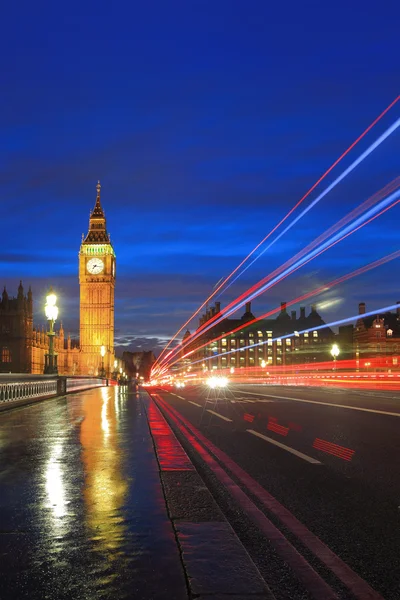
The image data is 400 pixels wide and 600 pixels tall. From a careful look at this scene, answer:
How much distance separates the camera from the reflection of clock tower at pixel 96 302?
486 feet

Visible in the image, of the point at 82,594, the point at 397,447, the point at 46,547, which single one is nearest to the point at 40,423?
the point at 397,447

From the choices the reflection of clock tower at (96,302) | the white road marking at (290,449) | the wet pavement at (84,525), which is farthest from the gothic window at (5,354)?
the wet pavement at (84,525)

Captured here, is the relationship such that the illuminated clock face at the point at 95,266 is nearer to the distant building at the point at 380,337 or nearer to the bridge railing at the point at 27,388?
the distant building at the point at 380,337

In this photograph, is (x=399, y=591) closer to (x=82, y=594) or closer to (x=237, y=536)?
(x=237, y=536)

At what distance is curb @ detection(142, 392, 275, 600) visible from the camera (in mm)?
3689

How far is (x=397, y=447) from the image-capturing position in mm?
10266

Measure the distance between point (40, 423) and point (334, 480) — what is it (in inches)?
359

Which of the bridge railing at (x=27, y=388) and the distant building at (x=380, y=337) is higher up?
the distant building at (x=380, y=337)

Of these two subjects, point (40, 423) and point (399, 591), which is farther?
point (40, 423)

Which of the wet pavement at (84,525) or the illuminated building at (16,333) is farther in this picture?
the illuminated building at (16,333)

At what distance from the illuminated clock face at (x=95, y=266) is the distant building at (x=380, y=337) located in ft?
222

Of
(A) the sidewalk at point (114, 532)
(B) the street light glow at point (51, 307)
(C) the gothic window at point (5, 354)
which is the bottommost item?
(A) the sidewalk at point (114, 532)

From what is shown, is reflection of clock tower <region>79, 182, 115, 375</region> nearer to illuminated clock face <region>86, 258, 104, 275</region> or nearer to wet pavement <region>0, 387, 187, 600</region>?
illuminated clock face <region>86, 258, 104, 275</region>

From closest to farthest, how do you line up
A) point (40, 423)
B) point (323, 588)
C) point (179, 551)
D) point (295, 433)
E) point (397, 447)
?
point (323, 588), point (179, 551), point (397, 447), point (295, 433), point (40, 423)
